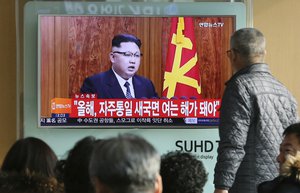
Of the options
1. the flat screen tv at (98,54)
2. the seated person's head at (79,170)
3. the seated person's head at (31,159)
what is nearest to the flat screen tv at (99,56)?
the flat screen tv at (98,54)

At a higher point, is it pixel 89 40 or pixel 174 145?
pixel 89 40

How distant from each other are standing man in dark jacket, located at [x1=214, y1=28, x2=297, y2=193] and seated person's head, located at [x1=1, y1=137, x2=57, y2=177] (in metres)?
0.99

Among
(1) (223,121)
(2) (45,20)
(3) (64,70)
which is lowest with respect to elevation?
(1) (223,121)

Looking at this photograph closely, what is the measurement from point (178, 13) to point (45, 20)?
1.04 m

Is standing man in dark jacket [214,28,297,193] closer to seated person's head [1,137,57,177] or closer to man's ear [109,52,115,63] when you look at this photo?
seated person's head [1,137,57,177]

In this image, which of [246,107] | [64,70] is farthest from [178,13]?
[246,107]

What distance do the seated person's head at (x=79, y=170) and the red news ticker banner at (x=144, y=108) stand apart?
2.25 m

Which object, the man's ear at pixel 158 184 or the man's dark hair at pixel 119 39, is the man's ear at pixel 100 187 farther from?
the man's dark hair at pixel 119 39

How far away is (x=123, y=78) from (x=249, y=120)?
5.47ft

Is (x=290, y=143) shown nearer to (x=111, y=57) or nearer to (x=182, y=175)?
(x=182, y=175)

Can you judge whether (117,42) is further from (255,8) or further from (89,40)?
(255,8)

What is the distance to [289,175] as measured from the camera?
10.4 feet

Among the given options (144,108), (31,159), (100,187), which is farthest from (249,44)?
(100,187)

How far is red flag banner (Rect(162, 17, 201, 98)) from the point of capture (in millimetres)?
5184
